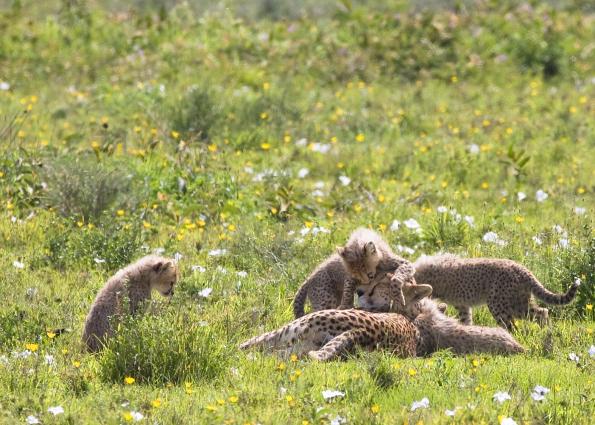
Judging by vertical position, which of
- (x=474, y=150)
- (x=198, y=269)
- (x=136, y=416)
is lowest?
(x=474, y=150)

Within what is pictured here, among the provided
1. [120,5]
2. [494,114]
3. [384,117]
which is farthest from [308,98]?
[120,5]

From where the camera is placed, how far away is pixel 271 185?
1338 centimetres

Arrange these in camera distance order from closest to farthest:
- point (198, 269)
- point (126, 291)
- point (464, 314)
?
1. point (126, 291)
2. point (464, 314)
3. point (198, 269)

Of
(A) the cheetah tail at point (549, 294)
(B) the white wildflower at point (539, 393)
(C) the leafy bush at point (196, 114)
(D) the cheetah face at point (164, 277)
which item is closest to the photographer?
(B) the white wildflower at point (539, 393)

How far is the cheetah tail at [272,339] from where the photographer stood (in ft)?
29.2

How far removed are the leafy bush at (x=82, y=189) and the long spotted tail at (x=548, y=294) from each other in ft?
14.9

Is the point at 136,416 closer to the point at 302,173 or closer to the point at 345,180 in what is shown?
the point at 345,180

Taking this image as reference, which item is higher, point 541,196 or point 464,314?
point 464,314

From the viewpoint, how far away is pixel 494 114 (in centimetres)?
1725

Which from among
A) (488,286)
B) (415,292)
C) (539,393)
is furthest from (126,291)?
(539,393)

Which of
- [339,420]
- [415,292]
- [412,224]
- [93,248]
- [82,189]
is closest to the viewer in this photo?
[339,420]

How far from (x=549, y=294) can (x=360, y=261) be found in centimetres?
158

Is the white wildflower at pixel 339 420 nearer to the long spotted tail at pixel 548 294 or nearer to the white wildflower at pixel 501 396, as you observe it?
the white wildflower at pixel 501 396

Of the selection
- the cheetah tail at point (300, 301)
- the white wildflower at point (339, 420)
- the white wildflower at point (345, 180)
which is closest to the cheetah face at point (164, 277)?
the cheetah tail at point (300, 301)
